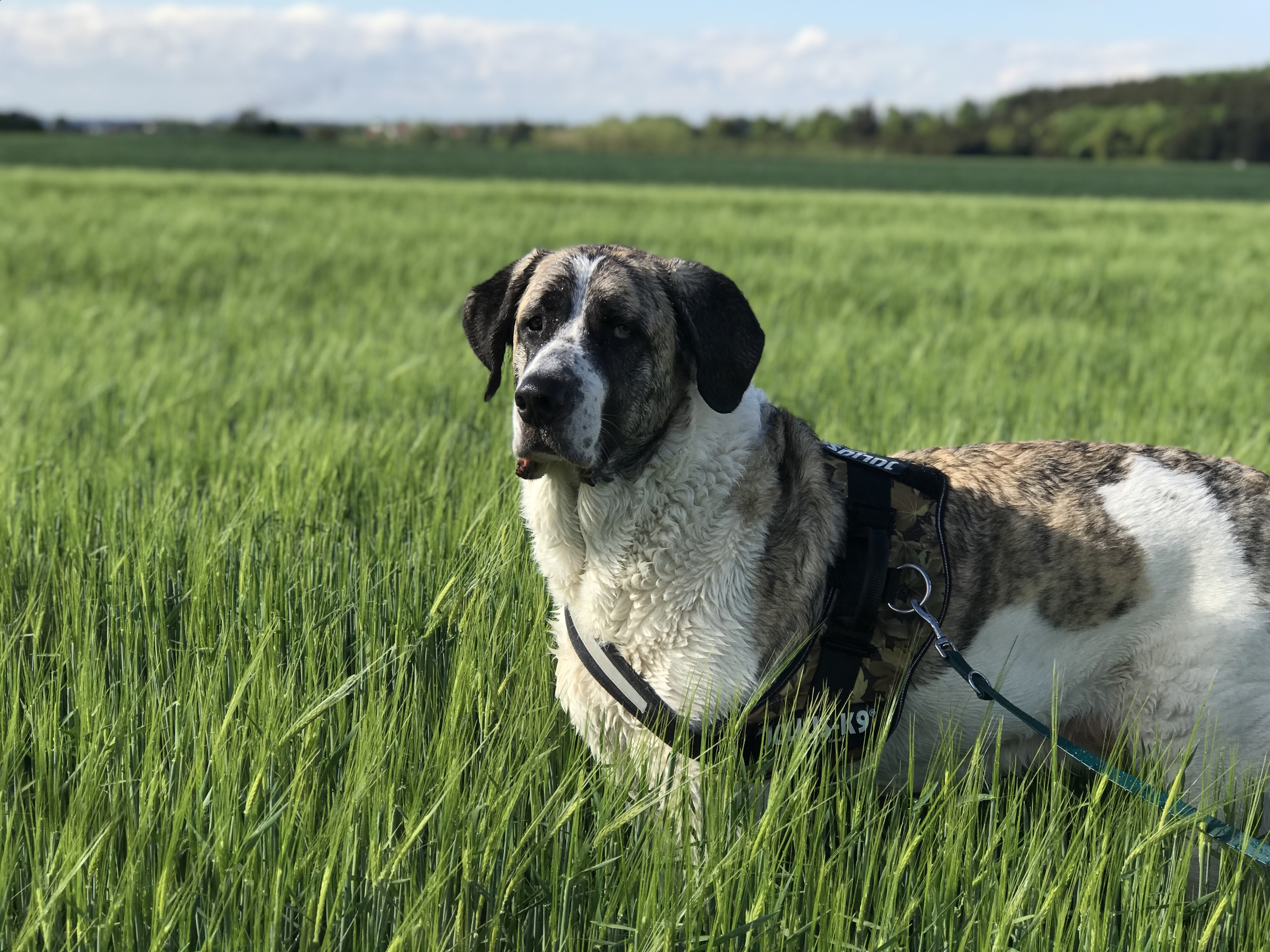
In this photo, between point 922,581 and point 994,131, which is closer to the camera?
point 922,581

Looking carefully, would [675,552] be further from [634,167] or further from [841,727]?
[634,167]

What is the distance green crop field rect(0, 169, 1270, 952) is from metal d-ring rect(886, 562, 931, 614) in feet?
1.35

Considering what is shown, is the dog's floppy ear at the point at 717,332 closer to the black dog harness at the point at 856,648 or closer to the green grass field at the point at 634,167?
the black dog harness at the point at 856,648

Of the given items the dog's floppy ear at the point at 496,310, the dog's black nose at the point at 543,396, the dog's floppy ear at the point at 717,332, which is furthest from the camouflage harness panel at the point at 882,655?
the dog's floppy ear at the point at 496,310

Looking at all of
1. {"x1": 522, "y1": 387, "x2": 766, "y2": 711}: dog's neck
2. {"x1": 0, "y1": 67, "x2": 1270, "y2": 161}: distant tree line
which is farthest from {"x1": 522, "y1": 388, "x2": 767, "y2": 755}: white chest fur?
{"x1": 0, "y1": 67, "x2": 1270, "y2": 161}: distant tree line

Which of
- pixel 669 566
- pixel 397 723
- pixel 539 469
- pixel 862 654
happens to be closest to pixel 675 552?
pixel 669 566

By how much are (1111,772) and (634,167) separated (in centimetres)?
6079

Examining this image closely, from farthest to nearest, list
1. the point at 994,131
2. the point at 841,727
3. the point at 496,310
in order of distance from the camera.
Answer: the point at 994,131, the point at 496,310, the point at 841,727

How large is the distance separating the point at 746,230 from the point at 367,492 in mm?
13984

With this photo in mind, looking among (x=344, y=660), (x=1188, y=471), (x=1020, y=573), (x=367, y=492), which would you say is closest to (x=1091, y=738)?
(x=1020, y=573)

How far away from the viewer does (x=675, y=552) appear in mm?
2473

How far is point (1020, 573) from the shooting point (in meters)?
2.54

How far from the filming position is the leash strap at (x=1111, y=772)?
2057mm

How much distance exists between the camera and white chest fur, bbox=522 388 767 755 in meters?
2.39
